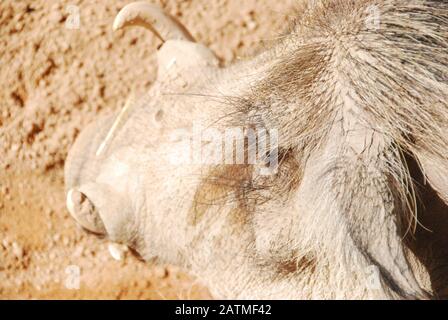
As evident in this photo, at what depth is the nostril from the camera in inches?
66.0

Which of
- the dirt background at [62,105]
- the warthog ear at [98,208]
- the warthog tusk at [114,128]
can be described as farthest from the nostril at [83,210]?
the dirt background at [62,105]

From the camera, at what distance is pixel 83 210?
1679 mm

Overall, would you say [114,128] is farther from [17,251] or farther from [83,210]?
[17,251]

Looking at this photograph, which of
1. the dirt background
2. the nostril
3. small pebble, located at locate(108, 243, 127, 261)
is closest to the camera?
the nostril

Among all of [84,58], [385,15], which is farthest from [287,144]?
[84,58]

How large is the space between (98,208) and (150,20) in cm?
57

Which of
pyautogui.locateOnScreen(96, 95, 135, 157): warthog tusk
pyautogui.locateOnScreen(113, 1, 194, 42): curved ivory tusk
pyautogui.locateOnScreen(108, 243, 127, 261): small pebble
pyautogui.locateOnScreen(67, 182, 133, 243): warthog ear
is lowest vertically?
pyautogui.locateOnScreen(108, 243, 127, 261): small pebble

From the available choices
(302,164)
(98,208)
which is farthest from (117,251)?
(302,164)

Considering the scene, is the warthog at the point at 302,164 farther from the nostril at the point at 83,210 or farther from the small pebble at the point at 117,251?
the small pebble at the point at 117,251

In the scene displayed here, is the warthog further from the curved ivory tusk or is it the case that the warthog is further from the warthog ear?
the curved ivory tusk

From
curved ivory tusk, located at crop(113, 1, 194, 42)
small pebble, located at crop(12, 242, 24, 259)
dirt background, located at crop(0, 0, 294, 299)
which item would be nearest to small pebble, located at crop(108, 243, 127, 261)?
dirt background, located at crop(0, 0, 294, 299)

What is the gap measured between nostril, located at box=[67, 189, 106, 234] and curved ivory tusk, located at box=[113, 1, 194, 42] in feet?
1.60

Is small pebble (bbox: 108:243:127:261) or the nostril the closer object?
the nostril

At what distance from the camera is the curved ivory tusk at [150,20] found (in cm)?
185
